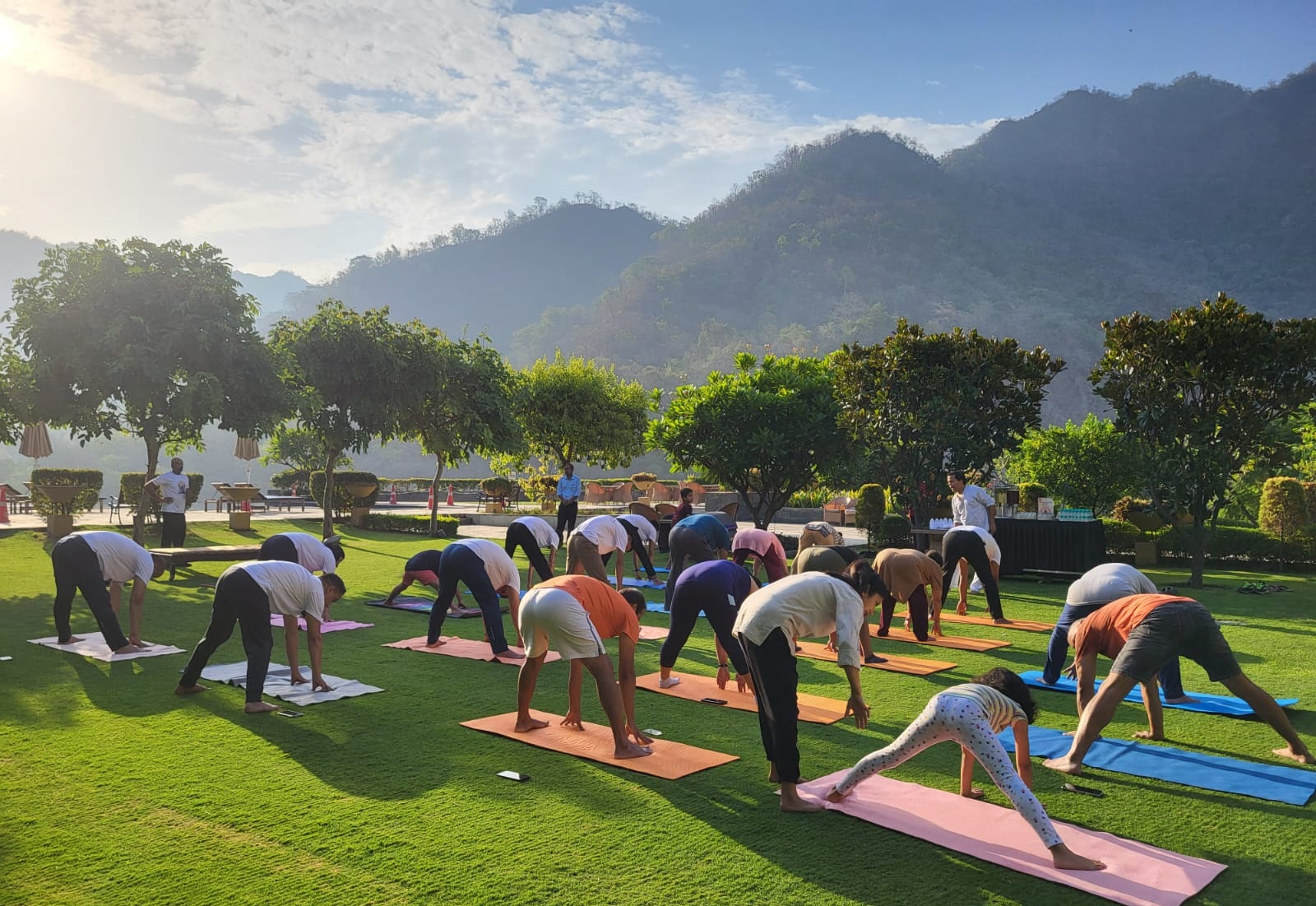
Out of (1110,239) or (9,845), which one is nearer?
(9,845)

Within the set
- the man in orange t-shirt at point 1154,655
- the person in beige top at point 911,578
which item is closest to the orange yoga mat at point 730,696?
the man in orange t-shirt at point 1154,655

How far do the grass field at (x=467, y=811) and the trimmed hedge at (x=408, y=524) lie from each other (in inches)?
603

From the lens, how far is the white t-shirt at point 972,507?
1341cm

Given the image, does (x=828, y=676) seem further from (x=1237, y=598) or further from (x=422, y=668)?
(x=1237, y=598)

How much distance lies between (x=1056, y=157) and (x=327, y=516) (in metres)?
190

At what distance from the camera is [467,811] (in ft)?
16.2

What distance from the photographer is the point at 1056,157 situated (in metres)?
182

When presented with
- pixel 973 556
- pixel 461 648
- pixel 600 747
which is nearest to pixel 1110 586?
pixel 600 747

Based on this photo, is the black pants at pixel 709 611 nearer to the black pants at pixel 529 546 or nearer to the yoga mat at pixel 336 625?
the black pants at pixel 529 546

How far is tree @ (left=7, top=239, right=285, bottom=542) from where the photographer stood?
16.1 meters

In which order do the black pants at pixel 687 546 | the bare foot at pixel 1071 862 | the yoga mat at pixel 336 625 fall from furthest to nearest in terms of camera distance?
the yoga mat at pixel 336 625, the black pants at pixel 687 546, the bare foot at pixel 1071 862

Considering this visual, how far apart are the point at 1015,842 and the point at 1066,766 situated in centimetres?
132

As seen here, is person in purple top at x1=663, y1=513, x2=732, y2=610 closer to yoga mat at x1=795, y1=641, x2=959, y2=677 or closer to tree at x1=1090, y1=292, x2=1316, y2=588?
yoga mat at x1=795, y1=641, x2=959, y2=677

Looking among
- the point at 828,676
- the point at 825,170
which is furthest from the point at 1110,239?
the point at 828,676
